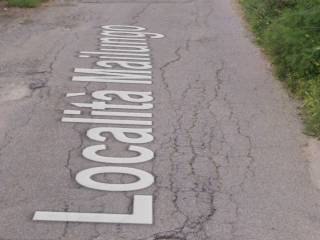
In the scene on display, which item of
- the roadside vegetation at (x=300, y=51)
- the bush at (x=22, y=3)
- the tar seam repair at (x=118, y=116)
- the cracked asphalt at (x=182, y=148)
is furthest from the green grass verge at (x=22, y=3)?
the roadside vegetation at (x=300, y=51)

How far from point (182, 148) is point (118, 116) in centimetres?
122

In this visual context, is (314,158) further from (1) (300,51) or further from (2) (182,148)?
(1) (300,51)

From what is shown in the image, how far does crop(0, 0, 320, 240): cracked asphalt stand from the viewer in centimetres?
506

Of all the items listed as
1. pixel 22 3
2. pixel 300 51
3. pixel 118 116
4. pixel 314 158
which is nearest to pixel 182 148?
pixel 118 116

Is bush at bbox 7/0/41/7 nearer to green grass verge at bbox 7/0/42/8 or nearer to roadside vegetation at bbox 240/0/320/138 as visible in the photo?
green grass verge at bbox 7/0/42/8

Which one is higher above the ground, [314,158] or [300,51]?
[300,51]

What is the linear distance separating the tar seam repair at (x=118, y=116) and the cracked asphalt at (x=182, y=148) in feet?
0.34

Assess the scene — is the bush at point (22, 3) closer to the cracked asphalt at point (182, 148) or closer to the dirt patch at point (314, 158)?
the cracked asphalt at point (182, 148)

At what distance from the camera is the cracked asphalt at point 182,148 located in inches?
199

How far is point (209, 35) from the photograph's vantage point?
41.1 ft

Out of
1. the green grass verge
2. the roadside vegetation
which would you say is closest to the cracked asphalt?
the roadside vegetation

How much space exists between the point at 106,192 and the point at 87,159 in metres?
0.82

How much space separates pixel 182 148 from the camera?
21.9 ft

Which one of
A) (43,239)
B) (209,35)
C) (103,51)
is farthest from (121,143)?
(209,35)
